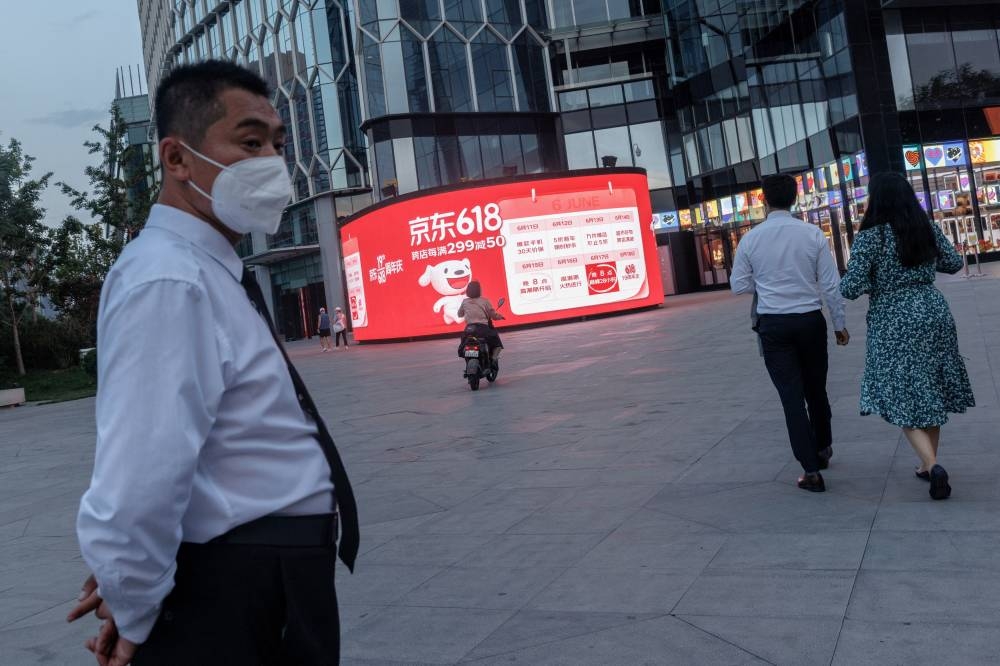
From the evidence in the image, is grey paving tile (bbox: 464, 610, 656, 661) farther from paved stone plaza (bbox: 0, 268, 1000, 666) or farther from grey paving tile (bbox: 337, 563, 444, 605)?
grey paving tile (bbox: 337, 563, 444, 605)

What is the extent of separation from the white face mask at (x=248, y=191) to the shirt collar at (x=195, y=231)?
54 millimetres

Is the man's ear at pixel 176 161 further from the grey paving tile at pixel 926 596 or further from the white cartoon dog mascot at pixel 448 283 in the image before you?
the white cartoon dog mascot at pixel 448 283

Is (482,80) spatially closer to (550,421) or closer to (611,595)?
(550,421)

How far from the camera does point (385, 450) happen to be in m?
8.52

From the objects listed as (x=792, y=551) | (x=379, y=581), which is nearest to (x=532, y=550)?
(x=379, y=581)

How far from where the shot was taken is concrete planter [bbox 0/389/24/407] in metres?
24.3

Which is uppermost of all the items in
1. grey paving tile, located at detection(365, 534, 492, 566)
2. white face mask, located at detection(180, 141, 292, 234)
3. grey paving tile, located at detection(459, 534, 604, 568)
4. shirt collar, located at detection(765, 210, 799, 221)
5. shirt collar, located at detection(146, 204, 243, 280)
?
shirt collar, located at detection(765, 210, 799, 221)

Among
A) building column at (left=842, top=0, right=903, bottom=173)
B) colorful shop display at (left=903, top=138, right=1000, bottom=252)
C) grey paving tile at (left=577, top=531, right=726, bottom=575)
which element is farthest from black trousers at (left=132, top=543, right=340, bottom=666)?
colorful shop display at (left=903, top=138, right=1000, bottom=252)

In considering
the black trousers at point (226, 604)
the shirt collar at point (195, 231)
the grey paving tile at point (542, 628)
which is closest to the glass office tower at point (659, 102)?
the grey paving tile at point (542, 628)

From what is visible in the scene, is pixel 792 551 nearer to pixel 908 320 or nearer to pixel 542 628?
pixel 542 628

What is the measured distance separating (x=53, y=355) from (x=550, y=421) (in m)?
30.7

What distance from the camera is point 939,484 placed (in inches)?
187

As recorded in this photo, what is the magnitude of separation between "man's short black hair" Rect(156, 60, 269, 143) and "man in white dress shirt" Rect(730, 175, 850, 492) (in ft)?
14.1

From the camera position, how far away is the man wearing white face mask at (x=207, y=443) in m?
1.53
